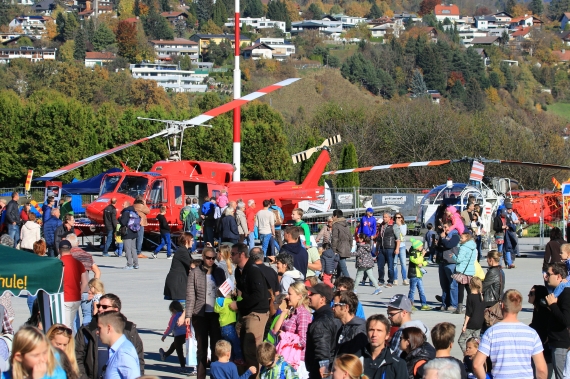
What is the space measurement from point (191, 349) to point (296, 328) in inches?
86.7

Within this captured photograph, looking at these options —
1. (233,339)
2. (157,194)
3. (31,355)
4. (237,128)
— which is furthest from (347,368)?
(237,128)

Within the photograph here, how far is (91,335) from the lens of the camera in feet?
24.8

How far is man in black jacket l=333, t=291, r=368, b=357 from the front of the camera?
737 centimetres

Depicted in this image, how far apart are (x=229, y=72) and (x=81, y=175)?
462ft

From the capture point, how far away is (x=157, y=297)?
15461 millimetres

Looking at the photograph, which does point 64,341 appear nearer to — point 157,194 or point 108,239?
point 108,239

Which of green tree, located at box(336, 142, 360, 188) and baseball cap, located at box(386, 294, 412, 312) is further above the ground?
baseball cap, located at box(386, 294, 412, 312)

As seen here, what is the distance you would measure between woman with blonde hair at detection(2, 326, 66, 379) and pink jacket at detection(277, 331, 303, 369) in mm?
2923

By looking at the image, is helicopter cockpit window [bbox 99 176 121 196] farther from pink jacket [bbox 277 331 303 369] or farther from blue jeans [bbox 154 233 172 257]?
pink jacket [bbox 277 331 303 369]

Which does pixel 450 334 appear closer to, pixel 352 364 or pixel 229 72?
pixel 352 364

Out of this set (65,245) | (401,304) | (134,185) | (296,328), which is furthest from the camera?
(134,185)

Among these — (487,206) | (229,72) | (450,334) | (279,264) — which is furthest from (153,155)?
(229,72)

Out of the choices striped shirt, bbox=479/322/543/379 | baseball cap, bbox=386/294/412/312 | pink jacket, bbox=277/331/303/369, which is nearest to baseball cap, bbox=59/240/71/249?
pink jacket, bbox=277/331/303/369

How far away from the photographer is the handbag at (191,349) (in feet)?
32.9
